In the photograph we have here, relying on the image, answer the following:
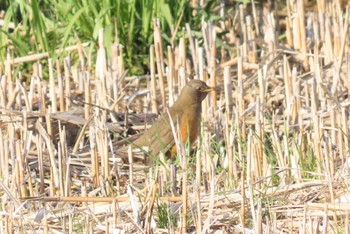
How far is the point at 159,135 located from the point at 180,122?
0.46 m

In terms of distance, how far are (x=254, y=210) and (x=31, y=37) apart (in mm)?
5277

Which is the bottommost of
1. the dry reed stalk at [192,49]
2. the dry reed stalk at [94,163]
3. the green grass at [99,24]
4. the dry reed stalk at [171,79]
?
the dry reed stalk at [94,163]

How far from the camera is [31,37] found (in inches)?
428

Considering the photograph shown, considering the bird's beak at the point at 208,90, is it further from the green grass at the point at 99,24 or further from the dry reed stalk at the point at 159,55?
the green grass at the point at 99,24

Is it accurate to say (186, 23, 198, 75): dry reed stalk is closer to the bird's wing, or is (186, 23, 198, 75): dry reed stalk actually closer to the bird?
the bird

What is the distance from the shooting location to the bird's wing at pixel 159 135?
8.45 meters

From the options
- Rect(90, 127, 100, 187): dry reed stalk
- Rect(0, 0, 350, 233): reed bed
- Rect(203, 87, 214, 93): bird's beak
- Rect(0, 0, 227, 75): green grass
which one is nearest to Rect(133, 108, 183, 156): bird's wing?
Rect(0, 0, 350, 233): reed bed

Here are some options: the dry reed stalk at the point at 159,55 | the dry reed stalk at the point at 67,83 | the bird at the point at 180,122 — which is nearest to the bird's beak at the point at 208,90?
the bird at the point at 180,122

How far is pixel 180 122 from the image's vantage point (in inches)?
344

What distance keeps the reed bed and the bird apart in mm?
140

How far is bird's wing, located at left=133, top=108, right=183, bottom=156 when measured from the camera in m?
8.45

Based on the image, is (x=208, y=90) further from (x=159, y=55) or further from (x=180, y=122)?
(x=159, y=55)

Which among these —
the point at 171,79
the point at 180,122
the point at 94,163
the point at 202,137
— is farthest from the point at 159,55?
the point at 94,163

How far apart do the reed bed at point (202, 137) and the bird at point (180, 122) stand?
5.5 inches
